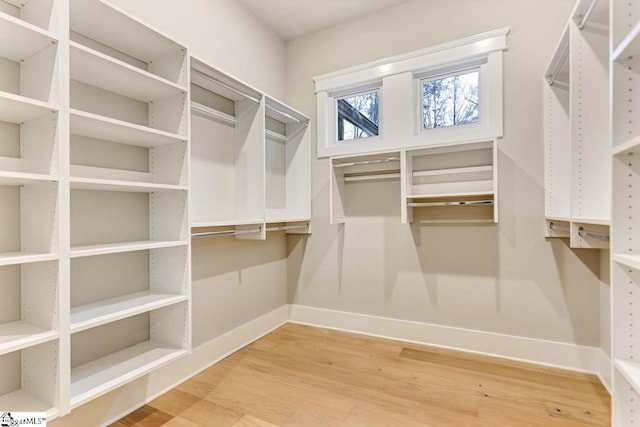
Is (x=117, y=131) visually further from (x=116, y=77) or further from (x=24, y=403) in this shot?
(x=24, y=403)

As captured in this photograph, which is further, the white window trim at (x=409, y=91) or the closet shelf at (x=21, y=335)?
the white window trim at (x=409, y=91)

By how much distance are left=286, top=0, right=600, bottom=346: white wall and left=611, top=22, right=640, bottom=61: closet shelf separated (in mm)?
1306

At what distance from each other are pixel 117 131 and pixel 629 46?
225 cm

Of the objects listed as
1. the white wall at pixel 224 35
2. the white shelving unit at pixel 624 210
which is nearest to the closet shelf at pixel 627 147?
the white shelving unit at pixel 624 210

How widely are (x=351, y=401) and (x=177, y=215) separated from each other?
1.57m

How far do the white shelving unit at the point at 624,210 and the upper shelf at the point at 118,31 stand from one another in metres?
2.12

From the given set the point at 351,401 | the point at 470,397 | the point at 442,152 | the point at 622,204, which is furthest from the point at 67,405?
the point at 442,152

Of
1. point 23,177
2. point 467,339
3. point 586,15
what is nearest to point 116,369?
point 23,177

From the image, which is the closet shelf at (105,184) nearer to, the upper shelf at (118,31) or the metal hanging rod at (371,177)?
the upper shelf at (118,31)

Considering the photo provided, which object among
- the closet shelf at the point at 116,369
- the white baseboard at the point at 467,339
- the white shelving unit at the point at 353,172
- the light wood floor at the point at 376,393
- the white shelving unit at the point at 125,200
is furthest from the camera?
the white shelving unit at the point at 353,172

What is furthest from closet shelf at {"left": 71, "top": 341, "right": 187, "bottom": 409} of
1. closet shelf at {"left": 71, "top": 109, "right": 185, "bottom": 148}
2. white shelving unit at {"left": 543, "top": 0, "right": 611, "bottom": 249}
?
white shelving unit at {"left": 543, "top": 0, "right": 611, "bottom": 249}

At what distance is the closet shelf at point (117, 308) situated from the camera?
57.4 inches

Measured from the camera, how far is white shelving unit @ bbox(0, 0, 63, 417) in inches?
51.6

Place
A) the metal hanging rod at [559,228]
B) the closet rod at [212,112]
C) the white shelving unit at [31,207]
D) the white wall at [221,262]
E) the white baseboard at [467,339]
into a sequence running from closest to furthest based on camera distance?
the white shelving unit at [31,207]
the white wall at [221,262]
the metal hanging rod at [559,228]
the white baseboard at [467,339]
the closet rod at [212,112]
